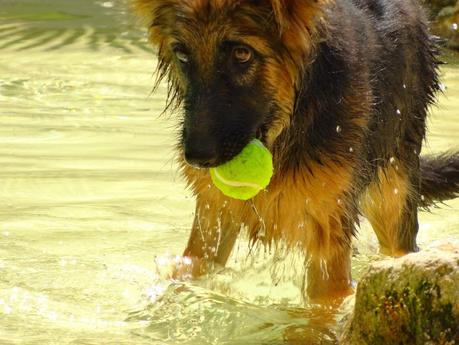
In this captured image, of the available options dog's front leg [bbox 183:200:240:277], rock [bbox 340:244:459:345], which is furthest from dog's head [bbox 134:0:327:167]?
rock [bbox 340:244:459:345]

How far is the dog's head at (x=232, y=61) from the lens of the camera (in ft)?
12.8

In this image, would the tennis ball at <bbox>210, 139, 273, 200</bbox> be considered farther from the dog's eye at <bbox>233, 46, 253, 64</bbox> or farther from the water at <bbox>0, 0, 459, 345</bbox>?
the water at <bbox>0, 0, 459, 345</bbox>

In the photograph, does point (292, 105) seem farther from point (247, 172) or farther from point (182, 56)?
point (182, 56)

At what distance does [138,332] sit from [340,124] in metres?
1.26

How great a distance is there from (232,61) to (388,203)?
1.99 meters

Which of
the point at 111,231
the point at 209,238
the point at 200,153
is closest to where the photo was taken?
the point at 200,153

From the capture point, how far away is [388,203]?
5.64 metres

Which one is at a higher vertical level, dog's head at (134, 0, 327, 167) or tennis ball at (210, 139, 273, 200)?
dog's head at (134, 0, 327, 167)

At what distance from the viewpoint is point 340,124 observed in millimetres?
4344

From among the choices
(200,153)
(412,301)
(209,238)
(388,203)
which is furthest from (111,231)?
(412,301)

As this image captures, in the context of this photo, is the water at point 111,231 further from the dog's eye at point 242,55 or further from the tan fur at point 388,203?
the dog's eye at point 242,55

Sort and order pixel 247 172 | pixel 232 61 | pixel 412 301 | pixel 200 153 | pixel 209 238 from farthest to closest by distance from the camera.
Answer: pixel 209 238 < pixel 247 172 < pixel 232 61 < pixel 200 153 < pixel 412 301

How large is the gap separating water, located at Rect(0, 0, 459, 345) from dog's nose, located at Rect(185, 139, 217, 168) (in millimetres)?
683

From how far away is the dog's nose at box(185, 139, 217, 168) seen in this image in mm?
3850
